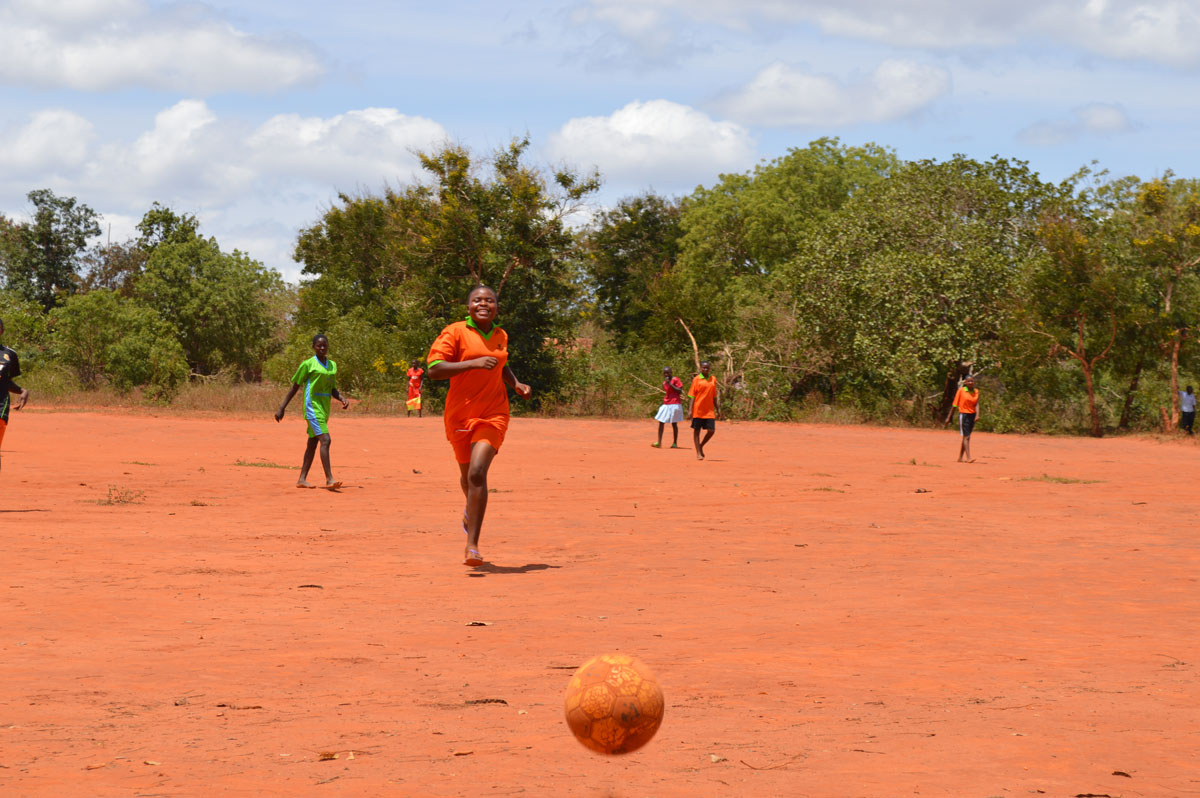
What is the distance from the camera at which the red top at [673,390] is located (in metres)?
24.6

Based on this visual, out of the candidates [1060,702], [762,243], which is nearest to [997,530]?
[1060,702]

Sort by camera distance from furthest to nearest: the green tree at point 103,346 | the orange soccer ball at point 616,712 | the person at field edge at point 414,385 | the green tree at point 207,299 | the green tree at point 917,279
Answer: the green tree at point 207,299 → the green tree at point 103,346 → the green tree at point 917,279 → the person at field edge at point 414,385 → the orange soccer ball at point 616,712

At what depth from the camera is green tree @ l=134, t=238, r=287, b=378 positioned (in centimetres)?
5475

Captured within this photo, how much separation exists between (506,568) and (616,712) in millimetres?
5243

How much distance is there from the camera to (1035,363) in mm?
35938

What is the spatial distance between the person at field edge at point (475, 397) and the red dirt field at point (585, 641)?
0.62 m

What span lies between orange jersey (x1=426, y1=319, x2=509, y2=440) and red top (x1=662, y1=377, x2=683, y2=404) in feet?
49.9

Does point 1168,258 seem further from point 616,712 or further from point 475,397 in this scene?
point 616,712

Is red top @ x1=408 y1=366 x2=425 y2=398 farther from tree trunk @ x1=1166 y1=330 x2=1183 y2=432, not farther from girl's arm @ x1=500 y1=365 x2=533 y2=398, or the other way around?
girl's arm @ x1=500 y1=365 x2=533 y2=398

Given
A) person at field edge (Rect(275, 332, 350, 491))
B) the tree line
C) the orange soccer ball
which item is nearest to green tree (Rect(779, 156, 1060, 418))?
the tree line

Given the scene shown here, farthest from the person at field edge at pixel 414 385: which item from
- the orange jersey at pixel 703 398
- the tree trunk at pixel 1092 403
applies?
the tree trunk at pixel 1092 403

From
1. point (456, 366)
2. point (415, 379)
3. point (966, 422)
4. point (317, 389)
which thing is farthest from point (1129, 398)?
point (456, 366)

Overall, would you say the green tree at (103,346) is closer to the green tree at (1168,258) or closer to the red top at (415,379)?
the red top at (415,379)

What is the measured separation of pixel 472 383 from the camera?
9.29 meters
